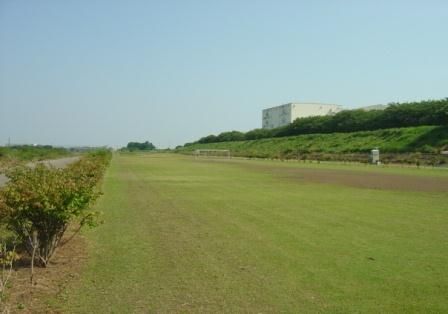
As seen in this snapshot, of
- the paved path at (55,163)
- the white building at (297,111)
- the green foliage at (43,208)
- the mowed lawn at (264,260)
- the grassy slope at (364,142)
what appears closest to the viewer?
the mowed lawn at (264,260)

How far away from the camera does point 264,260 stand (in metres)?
7.30

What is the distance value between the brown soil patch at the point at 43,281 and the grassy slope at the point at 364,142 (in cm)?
4907

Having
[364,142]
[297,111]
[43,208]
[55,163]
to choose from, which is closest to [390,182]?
[43,208]

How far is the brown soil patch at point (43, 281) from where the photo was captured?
5.13 meters

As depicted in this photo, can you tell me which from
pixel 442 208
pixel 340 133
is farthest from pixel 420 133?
pixel 442 208

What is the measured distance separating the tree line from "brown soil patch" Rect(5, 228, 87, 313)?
59.8 metres

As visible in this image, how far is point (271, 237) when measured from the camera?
29.9 feet

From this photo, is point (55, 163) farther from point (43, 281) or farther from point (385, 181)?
point (43, 281)

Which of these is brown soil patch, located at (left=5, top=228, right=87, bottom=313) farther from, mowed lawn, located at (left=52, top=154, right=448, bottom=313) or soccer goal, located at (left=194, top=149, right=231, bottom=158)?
soccer goal, located at (left=194, top=149, right=231, bottom=158)

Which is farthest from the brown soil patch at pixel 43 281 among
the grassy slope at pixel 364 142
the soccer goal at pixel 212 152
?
the soccer goal at pixel 212 152

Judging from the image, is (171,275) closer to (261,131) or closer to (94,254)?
(94,254)

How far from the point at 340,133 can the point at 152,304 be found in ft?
246

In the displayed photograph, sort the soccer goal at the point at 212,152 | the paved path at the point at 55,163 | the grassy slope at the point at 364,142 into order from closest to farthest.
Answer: the paved path at the point at 55,163
the grassy slope at the point at 364,142
the soccer goal at the point at 212,152

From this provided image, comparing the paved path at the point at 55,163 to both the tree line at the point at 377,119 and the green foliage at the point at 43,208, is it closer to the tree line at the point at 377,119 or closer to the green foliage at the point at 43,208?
the green foliage at the point at 43,208
